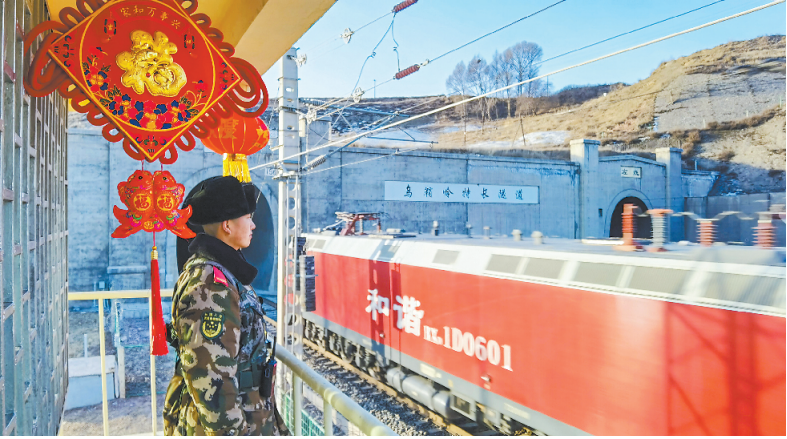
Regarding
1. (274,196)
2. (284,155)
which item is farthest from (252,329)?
(274,196)

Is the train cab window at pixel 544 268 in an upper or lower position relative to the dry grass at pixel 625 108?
lower

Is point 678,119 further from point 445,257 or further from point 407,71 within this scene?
point 445,257

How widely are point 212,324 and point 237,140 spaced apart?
2389 millimetres

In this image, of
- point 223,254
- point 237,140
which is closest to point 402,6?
point 237,140

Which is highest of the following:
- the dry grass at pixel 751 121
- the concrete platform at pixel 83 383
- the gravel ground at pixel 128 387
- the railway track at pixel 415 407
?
the dry grass at pixel 751 121

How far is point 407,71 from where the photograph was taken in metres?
8.06

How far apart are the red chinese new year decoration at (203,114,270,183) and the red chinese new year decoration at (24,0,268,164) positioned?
118cm

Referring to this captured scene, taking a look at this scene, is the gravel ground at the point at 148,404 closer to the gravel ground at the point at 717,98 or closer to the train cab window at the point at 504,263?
the train cab window at the point at 504,263

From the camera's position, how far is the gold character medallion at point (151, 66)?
2254 millimetres

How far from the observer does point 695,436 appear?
4105mm

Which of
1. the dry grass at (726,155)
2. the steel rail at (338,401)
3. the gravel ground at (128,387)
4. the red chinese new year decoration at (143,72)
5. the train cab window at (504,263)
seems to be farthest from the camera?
the dry grass at (726,155)

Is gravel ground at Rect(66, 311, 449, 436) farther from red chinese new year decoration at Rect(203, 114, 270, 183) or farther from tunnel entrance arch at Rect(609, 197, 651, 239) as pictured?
tunnel entrance arch at Rect(609, 197, 651, 239)

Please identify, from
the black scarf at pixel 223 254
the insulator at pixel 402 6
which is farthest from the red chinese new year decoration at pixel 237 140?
the insulator at pixel 402 6

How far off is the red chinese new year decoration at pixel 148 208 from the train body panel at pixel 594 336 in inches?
163
